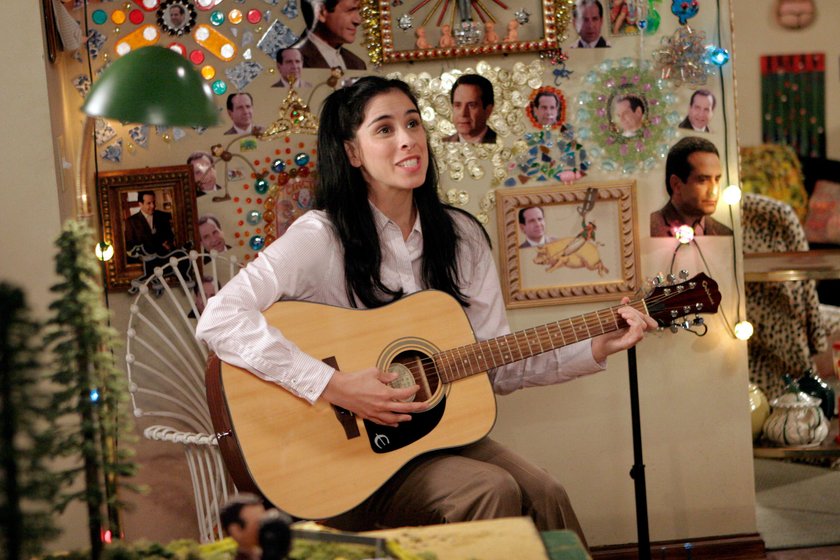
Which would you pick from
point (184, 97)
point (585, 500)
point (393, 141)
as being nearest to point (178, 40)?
point (393, 141)

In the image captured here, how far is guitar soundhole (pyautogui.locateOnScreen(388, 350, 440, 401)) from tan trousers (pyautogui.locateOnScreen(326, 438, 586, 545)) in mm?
171

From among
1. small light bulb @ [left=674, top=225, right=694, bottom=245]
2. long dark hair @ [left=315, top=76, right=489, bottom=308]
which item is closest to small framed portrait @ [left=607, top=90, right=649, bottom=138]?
small light bulb @ [left=674, top=225, right=694, bottom=245]

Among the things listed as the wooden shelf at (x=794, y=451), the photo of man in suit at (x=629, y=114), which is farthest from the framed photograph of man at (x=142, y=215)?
the wooden shelf at (x=794, y=451)

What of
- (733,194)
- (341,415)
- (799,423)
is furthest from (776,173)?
(341,415)

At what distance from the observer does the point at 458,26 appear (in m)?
3.27

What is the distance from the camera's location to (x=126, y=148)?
3.29m

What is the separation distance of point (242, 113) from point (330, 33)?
1.29ft

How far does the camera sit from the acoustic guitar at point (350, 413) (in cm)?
250

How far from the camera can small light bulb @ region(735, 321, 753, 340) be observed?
3348 millimetres

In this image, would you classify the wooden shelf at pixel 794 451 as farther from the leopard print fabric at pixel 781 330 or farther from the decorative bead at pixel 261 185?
the decorative bead at pixel 261 185

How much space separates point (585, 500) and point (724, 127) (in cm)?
137

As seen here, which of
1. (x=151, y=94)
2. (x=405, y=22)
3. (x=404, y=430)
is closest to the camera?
(x=151, y=94)

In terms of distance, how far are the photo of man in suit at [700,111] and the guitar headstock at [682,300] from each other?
87 cm

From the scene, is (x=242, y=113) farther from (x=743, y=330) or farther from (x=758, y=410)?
(x=758, y=410)
